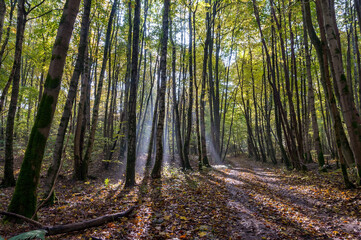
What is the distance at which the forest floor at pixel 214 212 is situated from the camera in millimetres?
4016

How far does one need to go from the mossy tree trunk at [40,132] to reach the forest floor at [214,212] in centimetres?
44

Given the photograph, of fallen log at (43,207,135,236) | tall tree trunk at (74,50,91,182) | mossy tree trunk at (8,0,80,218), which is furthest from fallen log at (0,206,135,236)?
tall tree trunk at (74,50,91,182)

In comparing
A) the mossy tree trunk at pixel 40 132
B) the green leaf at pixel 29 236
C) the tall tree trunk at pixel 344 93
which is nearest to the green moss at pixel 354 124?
the tall tree trunk at pixel 344 93

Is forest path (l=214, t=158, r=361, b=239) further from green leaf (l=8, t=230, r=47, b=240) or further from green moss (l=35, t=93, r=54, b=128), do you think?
green moss (l=35, t=93, r=54, b=128)

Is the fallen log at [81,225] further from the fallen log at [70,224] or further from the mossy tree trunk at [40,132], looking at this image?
the mossy tree trunk at [40,132]

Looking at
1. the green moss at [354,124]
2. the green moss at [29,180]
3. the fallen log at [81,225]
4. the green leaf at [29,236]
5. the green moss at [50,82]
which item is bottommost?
the fallen log at [81,225]

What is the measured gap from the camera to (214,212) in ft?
17.4

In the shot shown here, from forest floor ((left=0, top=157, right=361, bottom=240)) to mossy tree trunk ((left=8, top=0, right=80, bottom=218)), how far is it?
0.44 metres

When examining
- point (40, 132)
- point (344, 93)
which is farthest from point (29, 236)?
point (344, 93)

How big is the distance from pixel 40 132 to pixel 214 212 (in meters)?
4.67

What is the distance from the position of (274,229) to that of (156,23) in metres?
18.2

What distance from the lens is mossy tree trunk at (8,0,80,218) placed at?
3932 millimetres

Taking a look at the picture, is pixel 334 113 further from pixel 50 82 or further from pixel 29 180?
pixel 29 180

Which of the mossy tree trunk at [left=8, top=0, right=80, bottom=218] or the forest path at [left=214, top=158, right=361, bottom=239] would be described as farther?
the forest path at [left=214, top=158, right=361, bottom=239]
